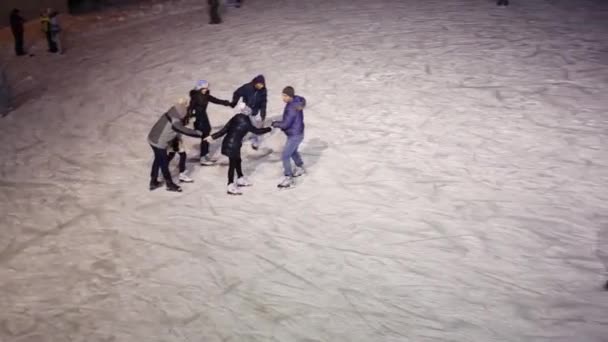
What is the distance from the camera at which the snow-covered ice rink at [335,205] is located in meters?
6.74

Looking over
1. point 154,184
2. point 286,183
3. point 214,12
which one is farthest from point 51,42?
point 286,183

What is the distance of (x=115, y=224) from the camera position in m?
8.81

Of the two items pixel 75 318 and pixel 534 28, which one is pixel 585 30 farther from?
pixel 75 318

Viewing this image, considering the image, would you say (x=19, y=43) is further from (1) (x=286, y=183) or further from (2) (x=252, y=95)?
(1) (x=286, y=183)

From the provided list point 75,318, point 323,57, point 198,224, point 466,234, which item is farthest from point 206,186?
point 323,57

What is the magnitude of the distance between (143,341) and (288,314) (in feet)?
5.73

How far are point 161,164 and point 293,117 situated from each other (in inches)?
93.8

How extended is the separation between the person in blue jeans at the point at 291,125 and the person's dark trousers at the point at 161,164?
1.91 m

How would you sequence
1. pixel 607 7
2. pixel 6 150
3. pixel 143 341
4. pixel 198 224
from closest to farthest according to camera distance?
pixel 143 341 → pixel 198 224 → pixel 6 150 → pixel 607 7

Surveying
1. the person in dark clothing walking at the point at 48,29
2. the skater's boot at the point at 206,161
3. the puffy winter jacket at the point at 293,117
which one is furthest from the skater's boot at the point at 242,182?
the person in dark clothing walking at the point at 48,29

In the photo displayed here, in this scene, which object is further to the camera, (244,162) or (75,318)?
(244,162)

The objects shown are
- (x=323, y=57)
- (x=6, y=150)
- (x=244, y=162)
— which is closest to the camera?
(x=244, y=162)

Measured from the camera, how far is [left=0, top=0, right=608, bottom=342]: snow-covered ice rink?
674 cm

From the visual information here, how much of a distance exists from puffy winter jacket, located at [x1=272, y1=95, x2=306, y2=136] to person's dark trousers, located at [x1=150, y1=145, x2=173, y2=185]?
1.94m
